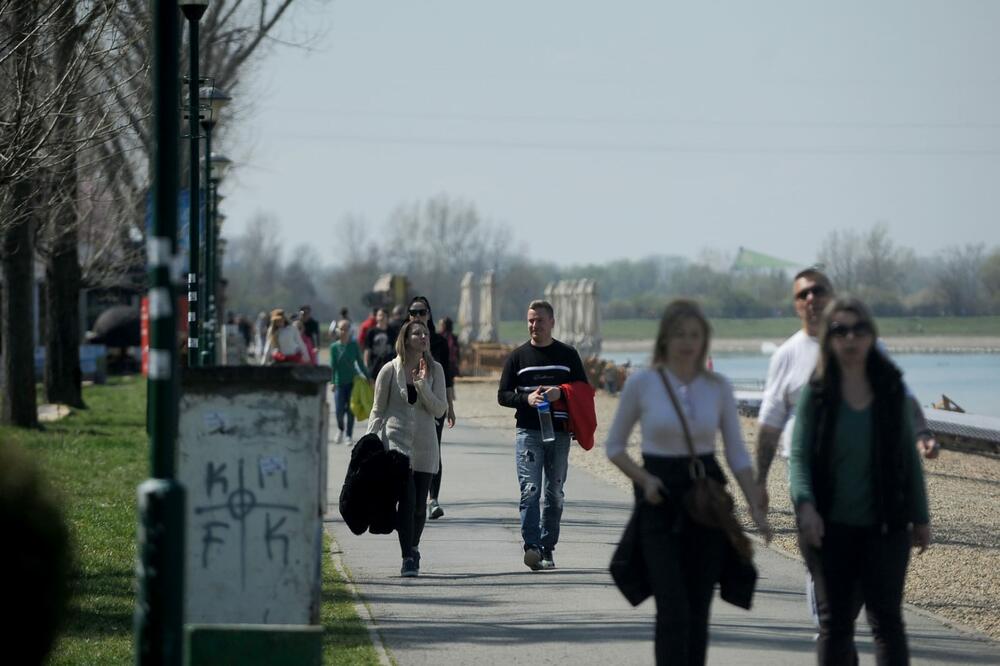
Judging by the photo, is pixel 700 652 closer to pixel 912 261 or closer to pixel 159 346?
pixel 159 346

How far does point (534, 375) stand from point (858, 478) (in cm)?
476

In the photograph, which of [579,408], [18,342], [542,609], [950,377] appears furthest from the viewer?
[950,377]

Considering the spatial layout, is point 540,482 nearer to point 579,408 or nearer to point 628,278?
point 579,408

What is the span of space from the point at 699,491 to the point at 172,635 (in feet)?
7.06

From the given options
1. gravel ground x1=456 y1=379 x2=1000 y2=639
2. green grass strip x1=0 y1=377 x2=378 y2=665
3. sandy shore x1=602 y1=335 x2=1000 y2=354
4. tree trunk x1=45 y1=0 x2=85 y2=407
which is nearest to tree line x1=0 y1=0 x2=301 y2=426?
tree trunk x1=45 y1=0 x2=85 y2=407

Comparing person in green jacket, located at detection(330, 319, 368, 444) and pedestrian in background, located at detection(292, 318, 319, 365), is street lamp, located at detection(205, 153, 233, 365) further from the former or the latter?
person in green jacket, located at detection(330, 319, 368, 444)

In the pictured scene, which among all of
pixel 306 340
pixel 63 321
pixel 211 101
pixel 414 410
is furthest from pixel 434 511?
pixel 63 321

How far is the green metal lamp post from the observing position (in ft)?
16.9

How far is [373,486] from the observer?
1034cm

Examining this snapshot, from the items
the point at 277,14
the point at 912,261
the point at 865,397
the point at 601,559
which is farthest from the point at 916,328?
the point at 865,397

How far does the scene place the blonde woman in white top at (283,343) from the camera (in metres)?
20.9

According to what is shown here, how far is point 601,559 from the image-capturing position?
37.0 feet

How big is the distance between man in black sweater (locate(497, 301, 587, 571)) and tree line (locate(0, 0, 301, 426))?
2.88 m

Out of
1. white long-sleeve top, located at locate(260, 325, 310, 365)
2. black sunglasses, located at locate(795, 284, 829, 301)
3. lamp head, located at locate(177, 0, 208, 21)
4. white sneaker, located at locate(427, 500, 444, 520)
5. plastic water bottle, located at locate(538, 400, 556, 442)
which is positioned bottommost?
white sneaker, located at locate(427, 500, 444, 520)
